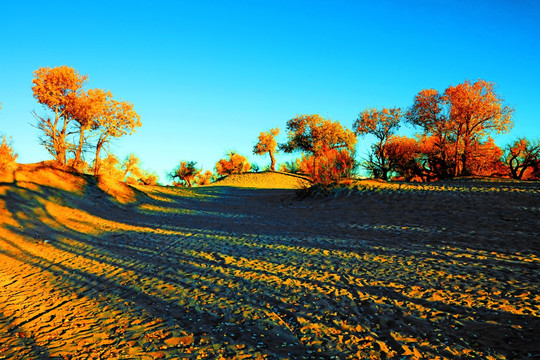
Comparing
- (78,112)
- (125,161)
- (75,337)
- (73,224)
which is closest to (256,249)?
(75,337)

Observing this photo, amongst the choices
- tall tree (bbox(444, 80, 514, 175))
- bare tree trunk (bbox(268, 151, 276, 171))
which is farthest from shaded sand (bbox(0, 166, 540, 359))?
bare tree trunk (bbox(268, 151, 276, 171))

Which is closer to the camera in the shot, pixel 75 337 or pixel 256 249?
pixel 75 337

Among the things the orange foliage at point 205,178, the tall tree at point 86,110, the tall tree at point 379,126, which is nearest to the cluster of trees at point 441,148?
the tall tree at point 379,126

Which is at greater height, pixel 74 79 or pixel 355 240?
pixel 74 79

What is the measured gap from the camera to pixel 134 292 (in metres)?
4.59

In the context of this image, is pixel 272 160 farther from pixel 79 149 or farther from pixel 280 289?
pixel 280 289

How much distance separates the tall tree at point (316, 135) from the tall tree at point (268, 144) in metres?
8.98

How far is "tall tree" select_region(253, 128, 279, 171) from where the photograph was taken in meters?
52.7

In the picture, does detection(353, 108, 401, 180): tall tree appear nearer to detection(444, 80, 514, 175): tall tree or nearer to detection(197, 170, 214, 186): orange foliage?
detection(444, 80, 514, 175): tall tree

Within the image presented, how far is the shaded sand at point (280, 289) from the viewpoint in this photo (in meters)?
3.02

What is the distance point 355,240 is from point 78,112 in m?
26.6

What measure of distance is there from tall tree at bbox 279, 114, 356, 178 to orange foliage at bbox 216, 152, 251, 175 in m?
12.7

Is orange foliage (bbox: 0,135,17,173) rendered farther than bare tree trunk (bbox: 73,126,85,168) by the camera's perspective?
No

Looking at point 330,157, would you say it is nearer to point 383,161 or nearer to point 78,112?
point 383,161
